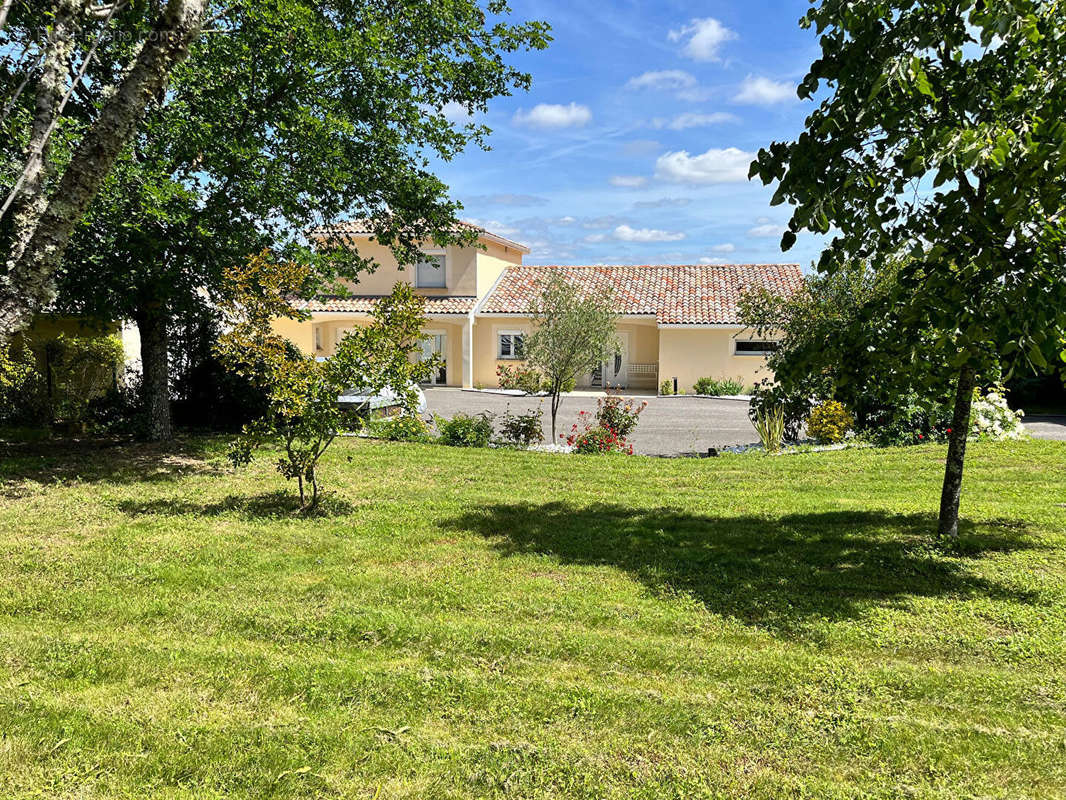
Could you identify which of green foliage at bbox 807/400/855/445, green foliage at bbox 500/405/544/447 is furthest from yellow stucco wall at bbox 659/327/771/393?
green foliage at bbox 500/405/544/447

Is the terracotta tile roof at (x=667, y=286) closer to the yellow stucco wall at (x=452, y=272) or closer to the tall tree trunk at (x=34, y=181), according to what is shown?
the yellow stucco wall at (x=452, y=272)

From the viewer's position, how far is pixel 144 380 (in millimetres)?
12648

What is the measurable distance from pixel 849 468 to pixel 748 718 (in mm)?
8504

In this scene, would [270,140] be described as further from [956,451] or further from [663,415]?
[663,415]

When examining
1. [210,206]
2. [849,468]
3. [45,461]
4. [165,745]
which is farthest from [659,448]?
[165,745]

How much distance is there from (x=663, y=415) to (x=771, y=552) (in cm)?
1436

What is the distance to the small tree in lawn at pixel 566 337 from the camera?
15055 millimetres

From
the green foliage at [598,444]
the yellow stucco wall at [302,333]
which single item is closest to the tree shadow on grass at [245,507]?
the green foliage at [598,444]

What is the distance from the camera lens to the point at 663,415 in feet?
68.0

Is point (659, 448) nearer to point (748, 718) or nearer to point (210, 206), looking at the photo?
point (210, 206)

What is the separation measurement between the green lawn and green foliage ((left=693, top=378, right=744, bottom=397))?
1923cm

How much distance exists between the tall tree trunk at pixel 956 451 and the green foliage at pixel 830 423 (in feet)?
24.8

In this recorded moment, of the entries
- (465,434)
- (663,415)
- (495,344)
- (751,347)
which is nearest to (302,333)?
(495,344)

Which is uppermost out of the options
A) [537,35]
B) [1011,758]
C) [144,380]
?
[537,35]
